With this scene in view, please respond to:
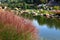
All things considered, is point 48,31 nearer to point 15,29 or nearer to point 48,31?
point 48,31

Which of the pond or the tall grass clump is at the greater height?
the tall grass clump

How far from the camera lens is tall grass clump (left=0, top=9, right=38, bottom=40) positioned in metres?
7.98

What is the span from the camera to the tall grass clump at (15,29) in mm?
7984

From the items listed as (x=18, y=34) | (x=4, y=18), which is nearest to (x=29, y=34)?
(x=18, y=34)

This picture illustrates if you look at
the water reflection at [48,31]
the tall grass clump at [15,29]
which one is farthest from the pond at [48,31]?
the tall grass clump at [15,29]

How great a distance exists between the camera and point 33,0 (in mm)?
67188

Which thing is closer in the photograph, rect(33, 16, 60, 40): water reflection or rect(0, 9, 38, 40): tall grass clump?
rect(0, 9, 38, 40): tall grass clump

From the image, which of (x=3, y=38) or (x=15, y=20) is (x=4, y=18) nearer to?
(x=15, y=20)

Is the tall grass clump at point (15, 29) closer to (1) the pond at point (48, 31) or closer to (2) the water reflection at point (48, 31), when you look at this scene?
(1) the pond at point (48, 31)

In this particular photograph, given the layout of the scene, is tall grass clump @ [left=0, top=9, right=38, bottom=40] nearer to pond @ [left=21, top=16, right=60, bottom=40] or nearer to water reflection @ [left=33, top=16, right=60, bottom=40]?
pond @ [left=21, top=16, right=60, bottom=40]

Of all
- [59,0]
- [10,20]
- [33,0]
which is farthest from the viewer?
[33,0]

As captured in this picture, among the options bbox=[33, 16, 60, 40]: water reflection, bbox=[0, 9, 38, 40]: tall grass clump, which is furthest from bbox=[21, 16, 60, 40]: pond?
bbox=[0, 9, 38, 40]: tall grass clump

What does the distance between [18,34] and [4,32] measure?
0.46 m

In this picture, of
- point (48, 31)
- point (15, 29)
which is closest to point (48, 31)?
point (48, 31)
